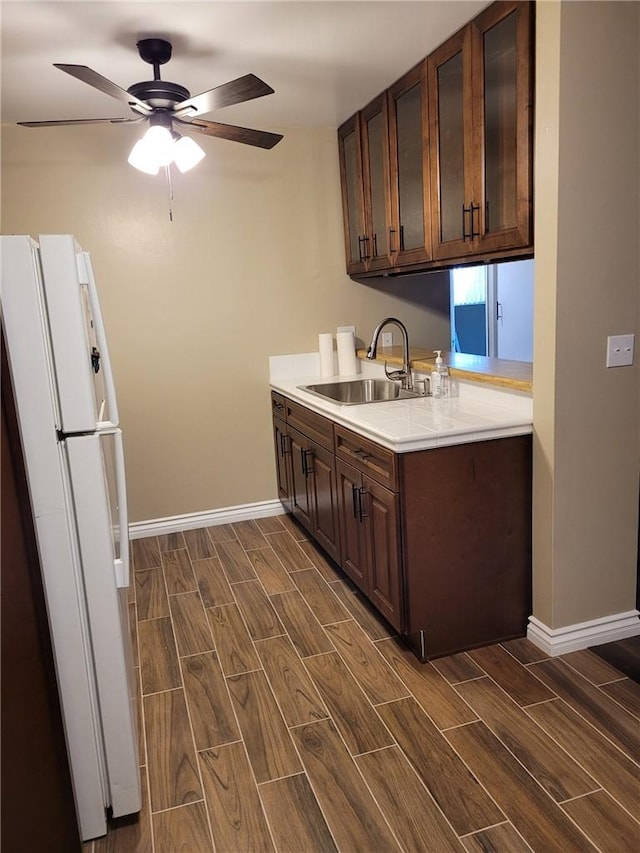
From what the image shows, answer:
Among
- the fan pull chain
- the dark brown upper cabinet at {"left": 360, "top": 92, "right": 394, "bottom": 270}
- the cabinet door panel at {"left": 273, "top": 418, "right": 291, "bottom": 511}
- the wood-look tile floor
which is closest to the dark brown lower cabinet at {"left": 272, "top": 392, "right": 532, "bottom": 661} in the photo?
the wood-look tile floor

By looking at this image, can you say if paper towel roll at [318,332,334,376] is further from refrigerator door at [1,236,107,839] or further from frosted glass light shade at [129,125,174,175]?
refrigerator door at [1,236,107,839]

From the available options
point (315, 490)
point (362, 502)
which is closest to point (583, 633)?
point (362, 502)

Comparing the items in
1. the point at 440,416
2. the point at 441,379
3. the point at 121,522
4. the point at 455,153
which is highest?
the point at 455,153

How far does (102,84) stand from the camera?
2350 millimetres

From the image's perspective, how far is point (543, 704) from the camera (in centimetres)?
220

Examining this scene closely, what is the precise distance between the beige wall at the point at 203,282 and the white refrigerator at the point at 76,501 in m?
2.08

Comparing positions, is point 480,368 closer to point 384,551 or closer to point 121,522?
point 384,551

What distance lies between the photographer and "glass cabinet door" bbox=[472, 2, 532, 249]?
229cm

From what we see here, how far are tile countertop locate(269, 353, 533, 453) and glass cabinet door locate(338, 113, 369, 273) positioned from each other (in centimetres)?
99

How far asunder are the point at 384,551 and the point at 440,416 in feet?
1.95

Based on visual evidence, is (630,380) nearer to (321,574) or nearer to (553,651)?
(553,651)

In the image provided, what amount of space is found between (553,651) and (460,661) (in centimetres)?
35

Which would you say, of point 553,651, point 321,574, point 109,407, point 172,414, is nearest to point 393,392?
point 321,574

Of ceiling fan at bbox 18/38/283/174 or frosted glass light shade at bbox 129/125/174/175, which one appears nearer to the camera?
ceiling fan at bbox 18/38/283/174
